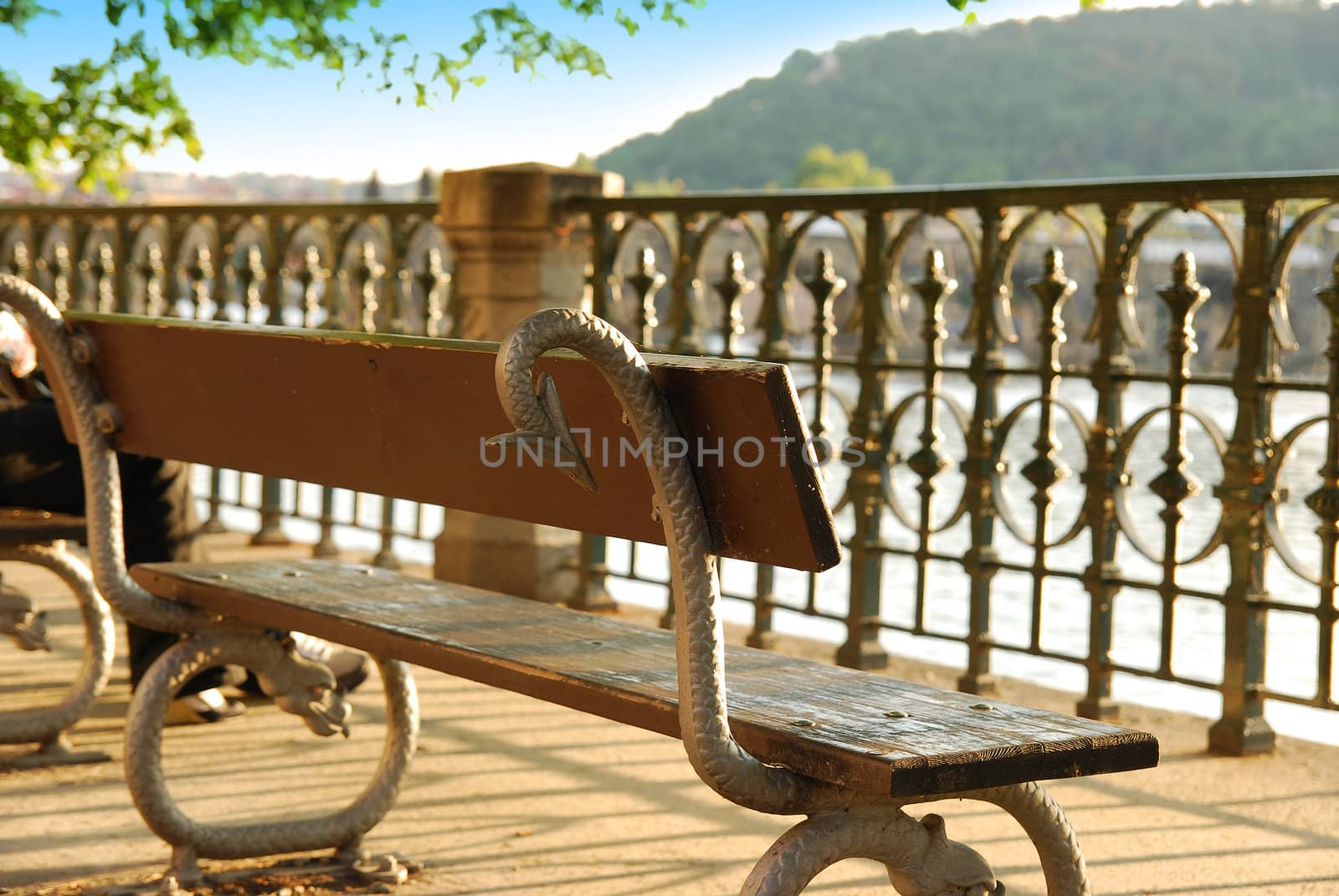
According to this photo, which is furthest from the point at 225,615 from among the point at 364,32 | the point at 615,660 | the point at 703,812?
the point at 364,32

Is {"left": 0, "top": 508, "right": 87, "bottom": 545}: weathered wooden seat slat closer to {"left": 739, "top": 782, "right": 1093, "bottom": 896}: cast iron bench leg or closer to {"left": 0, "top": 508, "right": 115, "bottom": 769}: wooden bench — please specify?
{"left": 0, "top": 508, "right": 115, "bottom": 769}: wooden bench

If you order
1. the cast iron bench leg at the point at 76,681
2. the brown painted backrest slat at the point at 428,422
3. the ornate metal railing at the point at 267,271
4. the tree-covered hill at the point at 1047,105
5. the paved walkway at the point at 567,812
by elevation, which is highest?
the tree-covered hill at the point at 1047,105

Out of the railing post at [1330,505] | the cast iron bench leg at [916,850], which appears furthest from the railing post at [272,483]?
the cast iron bench leg at [916,850]

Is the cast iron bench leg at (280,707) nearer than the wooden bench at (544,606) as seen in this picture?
No

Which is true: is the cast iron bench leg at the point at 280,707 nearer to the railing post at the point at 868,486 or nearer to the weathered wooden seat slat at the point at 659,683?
the weathered wooden seat slat at the point at 659,683

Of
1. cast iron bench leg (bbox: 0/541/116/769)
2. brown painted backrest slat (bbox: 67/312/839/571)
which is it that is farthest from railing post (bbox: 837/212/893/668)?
brown painted backrest slat (bbox: 67/312/839/571)

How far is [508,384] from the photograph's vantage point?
1338 mm

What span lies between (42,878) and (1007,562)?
2623mm

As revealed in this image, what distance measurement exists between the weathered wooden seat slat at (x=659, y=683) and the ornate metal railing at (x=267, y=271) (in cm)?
291

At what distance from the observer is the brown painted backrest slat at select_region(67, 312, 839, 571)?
151 centimetres

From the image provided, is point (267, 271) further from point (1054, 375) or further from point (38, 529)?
point (1054, 375)

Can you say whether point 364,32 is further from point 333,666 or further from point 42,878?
point 42,878

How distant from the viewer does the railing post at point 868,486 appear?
171 inches

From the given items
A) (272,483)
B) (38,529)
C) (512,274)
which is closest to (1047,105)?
(272,483)
